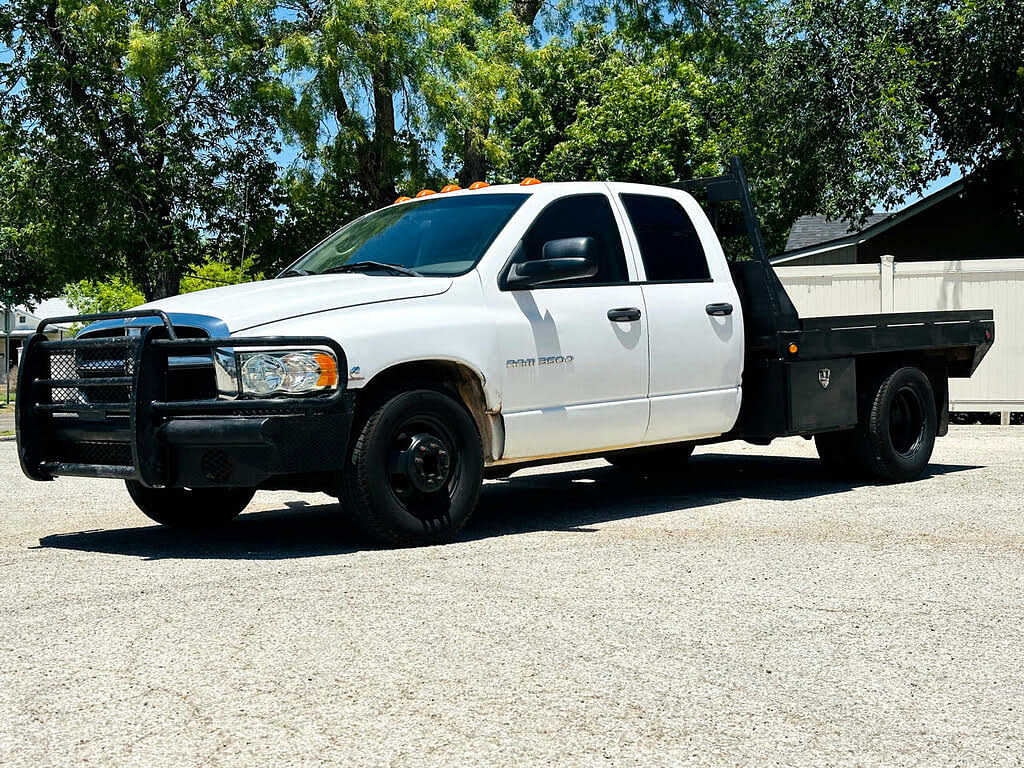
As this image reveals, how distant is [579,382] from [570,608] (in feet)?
8.15

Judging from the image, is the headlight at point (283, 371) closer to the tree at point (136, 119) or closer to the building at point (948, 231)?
the tree at point (136, 119)

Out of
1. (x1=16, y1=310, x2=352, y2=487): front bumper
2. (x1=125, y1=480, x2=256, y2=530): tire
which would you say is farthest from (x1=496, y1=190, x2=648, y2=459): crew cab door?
(x1=125, y1=480, x2=256, y2=530): tire

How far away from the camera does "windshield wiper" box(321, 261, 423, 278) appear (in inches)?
295

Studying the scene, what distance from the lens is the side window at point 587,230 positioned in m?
7.83

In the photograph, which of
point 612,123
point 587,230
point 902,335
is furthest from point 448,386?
point 612,123

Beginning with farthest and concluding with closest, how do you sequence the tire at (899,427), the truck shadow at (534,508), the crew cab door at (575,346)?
the tire at (899,427) → the crew cab door at (575,346) → the truck shadow at (534,508)

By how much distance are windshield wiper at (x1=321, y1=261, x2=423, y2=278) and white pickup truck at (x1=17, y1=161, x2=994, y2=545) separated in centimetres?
3

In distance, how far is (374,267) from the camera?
25.3ft

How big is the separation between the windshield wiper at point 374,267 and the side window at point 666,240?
162cm

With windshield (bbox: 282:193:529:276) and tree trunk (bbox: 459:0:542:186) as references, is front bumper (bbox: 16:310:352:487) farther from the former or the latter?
tree trunk (bbox: 459:0:542:186)

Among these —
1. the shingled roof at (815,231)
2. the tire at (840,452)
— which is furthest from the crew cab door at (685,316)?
the shingled roof at (815,231)

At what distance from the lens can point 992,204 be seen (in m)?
25.6

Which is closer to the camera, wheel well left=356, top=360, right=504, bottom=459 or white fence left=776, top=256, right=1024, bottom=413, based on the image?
wheel well left=356, top=360, right=504, bottom=459

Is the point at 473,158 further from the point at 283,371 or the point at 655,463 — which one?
the point at 283,371
